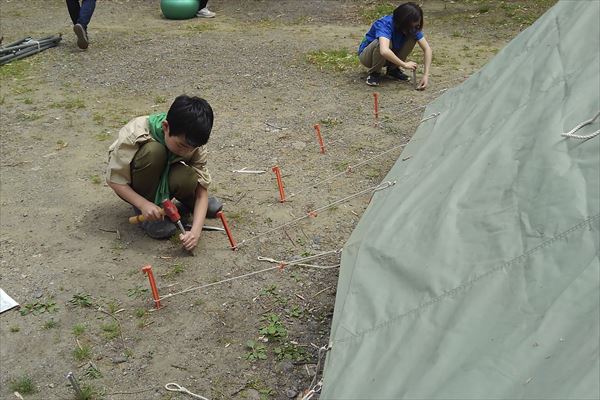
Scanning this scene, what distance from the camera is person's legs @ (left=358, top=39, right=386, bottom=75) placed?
5004mm

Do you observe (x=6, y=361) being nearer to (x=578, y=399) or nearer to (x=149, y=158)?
(x=149, y=158)

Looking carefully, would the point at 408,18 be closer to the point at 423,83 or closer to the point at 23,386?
the point at 423,83

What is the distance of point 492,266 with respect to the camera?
1670 mm

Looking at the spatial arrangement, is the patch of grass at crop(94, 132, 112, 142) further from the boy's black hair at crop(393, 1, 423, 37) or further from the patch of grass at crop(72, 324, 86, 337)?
the boy's black hair at crop(393, 1, 423, 37)

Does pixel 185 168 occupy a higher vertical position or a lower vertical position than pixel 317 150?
higher

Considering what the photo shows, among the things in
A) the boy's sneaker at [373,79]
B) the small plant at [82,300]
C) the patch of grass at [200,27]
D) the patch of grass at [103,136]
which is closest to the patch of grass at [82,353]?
the small plant at [82,300]

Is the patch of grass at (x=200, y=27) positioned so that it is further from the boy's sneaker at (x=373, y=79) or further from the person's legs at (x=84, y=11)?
the boy's sneaker at (x=373, y=79)

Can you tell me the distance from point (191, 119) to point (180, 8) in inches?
222

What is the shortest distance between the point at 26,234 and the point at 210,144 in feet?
4.63

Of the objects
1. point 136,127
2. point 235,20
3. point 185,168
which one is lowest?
point 235,20

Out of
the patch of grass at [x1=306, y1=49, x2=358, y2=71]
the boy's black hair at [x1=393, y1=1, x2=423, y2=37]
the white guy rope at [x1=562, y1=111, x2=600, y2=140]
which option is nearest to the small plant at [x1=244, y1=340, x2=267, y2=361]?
the white guy rope at [x1=562, y1=111, x2=600, y2=140]

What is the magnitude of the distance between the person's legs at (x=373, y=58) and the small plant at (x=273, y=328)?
3.07m

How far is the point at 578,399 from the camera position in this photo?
1195mm

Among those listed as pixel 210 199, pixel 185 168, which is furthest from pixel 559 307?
pixel 210 199
